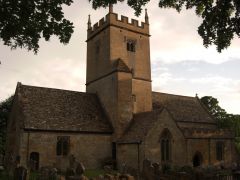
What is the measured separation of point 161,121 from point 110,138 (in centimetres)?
590

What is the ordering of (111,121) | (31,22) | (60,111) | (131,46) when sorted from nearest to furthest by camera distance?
(31,22) → (60,111) → (111,121) → (131,46)

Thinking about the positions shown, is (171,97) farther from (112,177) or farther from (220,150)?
(112,177)

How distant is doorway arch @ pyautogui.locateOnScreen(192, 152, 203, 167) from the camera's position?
3262 centimetres

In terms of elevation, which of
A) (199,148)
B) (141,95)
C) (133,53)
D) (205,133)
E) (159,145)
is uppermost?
(133,53)

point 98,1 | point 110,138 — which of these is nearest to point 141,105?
point 110,138

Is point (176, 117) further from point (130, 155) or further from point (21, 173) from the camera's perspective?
Answer: point (21, 173)

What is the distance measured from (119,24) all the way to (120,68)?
5.90m

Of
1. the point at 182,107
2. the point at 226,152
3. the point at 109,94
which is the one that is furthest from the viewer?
the point at 182,107

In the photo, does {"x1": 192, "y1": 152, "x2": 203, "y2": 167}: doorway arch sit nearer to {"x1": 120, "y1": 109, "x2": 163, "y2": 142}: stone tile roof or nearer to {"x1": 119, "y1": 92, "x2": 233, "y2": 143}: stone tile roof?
{"x1": 119, "y1": 92, "x2": 233, "y2": 143}: stone tile roof

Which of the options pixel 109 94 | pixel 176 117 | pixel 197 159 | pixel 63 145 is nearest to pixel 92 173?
pixel 63 145

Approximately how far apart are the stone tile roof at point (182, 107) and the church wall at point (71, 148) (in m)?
10.9

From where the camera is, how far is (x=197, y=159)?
33031 millimetres

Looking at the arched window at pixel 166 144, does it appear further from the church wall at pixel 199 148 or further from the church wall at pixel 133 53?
the church wall at pixel 133 53

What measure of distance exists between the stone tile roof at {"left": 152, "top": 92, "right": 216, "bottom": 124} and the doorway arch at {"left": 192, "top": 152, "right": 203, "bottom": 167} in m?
6.18
